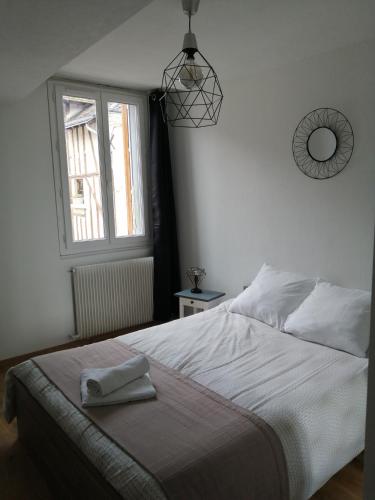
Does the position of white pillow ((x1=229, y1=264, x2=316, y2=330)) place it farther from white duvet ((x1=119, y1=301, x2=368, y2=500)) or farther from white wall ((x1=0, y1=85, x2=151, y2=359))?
white wall ((x1=0, y1=85, x2=151, y2=359))

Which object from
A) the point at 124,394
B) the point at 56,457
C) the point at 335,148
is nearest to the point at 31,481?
the point at 56,457

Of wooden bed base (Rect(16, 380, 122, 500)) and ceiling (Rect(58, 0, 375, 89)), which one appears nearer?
wooden bed base (Rect(16, 380, 122, 500))

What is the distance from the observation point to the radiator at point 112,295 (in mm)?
→ 3818

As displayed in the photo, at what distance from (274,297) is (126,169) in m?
2.18

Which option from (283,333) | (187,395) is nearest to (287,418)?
(187,395)

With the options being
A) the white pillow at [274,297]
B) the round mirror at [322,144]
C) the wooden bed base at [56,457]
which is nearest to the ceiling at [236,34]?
the round mirror at [322,144]

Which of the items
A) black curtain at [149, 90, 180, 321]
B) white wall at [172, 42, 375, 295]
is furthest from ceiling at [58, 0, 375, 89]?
black curtain at [149, 90, 180, 321]

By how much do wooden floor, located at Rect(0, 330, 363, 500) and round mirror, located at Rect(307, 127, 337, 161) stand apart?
2.06 m

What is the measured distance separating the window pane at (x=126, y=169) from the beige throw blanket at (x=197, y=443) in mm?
2428

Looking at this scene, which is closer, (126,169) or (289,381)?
(289,381)

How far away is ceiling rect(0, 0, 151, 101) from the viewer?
1.60 meters

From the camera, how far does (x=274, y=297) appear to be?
3.03 m

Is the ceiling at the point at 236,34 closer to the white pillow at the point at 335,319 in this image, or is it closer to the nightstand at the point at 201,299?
the white pillow at the point at 335,319

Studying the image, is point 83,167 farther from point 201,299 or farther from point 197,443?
point 197,443
